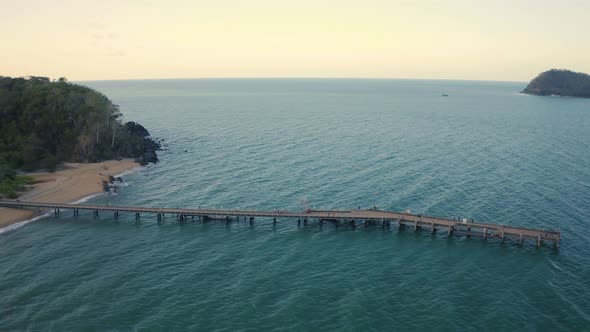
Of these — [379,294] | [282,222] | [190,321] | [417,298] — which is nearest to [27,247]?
[190,321]

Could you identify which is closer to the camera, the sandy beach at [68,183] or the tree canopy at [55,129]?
the sandy beach at [68,183]

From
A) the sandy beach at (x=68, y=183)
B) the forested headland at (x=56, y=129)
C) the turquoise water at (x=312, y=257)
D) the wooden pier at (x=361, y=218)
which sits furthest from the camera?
the forested headland at (x=56, y=129)

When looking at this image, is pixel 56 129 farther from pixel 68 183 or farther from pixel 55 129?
pixel 68 183

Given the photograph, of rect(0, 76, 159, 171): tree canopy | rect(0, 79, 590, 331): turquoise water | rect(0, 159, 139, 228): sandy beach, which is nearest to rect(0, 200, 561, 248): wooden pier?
rect(0, 79, 590, 331): turquoise water

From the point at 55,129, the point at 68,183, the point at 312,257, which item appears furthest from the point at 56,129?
the point at 312,257

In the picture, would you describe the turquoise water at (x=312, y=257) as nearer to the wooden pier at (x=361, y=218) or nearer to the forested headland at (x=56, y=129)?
the wooden pier at (x=361, y=218)

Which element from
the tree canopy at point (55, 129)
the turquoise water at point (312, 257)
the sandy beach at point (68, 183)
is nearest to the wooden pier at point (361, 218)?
the turquoise water at point (312, 257)

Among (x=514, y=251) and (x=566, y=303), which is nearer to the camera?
(x=566, y=303)

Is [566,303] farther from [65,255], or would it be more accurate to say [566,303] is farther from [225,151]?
[225,151]
